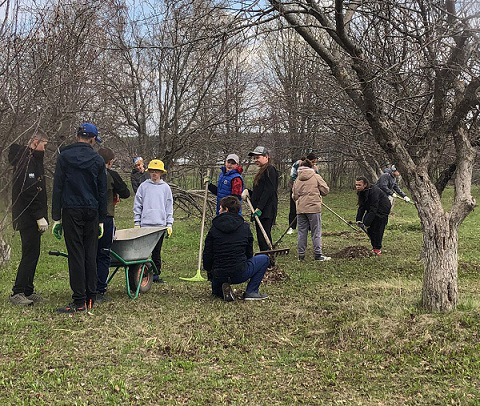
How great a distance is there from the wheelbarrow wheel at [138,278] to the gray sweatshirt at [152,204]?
0.62 meters

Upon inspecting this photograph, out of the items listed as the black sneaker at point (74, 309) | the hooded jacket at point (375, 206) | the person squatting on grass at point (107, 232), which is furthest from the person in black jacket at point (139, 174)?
the hooded jacket at point (375, 206)

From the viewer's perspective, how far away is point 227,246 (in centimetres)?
538

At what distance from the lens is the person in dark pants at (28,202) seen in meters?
5.12

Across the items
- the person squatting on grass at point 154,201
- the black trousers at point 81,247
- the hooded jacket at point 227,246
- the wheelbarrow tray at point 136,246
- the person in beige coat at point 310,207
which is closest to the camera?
the black trousers at point 81,247

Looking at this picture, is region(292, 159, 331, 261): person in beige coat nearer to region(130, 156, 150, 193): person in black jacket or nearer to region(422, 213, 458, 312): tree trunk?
A: region(130, 156, 150, 193): person in black jacket

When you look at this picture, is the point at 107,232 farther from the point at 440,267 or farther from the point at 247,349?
Result: the point at 440,267

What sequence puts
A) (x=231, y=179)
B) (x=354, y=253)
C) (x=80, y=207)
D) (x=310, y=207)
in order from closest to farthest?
→ (x=80, y=207), (x=231, y=179), (x=310, y=207), (x=354, y=253)

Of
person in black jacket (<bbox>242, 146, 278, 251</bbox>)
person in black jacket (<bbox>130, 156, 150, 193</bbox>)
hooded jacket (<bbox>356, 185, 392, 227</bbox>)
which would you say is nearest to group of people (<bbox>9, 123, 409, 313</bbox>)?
person in black jacket (<bbox>130, 156, 150, 193</bbox>)

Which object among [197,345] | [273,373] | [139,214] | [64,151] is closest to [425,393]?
[273,373]

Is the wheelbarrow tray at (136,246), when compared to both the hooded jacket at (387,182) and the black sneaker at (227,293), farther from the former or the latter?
the hooded jacket at (387,182)

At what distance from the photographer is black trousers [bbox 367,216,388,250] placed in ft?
28.9

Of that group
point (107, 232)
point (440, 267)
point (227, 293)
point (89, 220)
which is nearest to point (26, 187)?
point (89, 220)

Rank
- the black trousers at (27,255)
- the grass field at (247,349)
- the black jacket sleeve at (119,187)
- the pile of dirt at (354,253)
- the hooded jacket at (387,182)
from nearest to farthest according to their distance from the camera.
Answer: the grass field at (247,349), the black trousers at (27,255), the black jacket sleeve at (119,187), the pile of dirt at (354,253), the hooded jacket at (387,182)

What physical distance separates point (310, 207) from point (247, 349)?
14.8 feet
